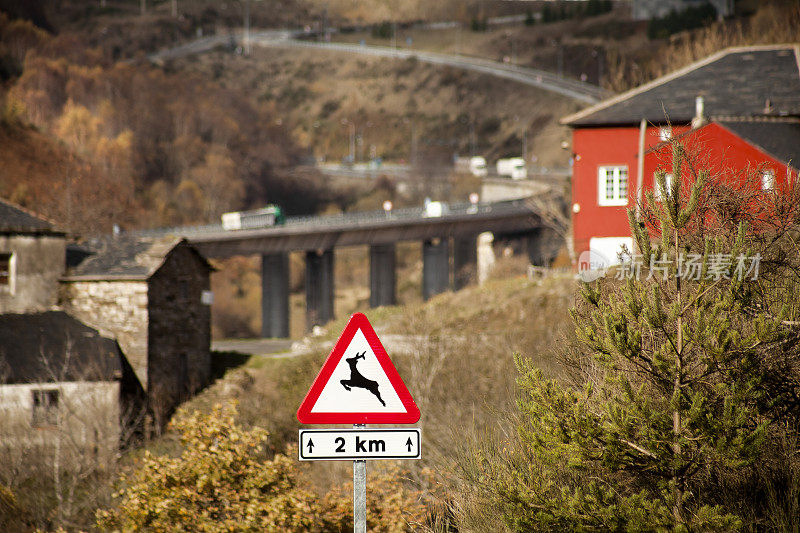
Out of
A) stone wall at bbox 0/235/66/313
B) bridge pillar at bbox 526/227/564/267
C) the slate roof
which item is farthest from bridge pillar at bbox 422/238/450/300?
stone wall at bbox 0/235/66/313

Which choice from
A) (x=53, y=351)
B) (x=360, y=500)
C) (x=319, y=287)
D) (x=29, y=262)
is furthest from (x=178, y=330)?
(x=360, y=500)

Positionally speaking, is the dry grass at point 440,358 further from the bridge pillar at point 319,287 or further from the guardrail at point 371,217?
the bridge pillar at point 319,287

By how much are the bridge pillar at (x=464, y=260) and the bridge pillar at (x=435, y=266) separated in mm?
775

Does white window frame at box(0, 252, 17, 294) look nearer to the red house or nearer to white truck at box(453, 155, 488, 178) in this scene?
the red house

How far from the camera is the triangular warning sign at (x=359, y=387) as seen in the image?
718 cm

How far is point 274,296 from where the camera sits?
247ft

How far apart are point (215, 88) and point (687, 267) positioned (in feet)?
473

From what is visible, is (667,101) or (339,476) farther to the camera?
(667,101)

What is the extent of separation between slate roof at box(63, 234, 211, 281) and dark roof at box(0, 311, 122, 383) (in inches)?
96.2

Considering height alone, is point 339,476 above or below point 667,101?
below

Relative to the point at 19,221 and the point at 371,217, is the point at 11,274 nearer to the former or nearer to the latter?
the point at 19,221

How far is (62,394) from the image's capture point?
1436 inches

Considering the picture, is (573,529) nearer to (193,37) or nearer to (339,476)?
(339,476)

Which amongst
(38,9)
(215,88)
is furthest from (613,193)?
(38,9)
